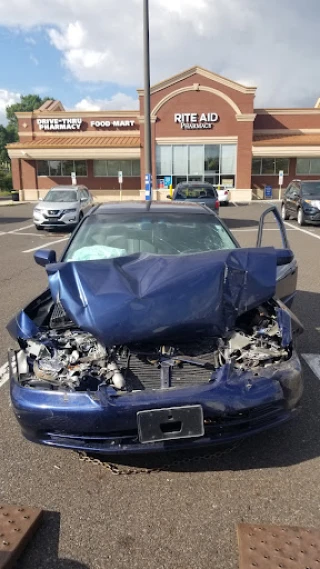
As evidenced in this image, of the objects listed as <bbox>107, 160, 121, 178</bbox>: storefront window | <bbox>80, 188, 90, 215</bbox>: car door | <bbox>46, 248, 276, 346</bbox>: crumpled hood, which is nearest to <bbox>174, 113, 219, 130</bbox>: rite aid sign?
<bbox>107, 160, 121, 178</bbox>: storefront window

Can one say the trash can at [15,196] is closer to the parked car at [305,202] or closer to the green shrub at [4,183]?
the green shrub at [4,183]

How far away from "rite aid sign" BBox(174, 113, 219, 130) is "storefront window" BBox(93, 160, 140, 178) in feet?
15.0

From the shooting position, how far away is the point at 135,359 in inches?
110

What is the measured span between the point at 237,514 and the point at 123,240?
2.59 metres

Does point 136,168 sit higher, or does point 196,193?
point 136,168

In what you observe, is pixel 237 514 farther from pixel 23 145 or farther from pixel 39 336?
pixel 23 145

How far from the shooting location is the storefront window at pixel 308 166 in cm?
3259

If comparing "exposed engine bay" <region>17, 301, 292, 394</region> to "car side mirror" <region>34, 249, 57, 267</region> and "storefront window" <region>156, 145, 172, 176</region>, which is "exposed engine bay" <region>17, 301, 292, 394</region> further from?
"storefront window" <region>156, 145, 172, 176</region>

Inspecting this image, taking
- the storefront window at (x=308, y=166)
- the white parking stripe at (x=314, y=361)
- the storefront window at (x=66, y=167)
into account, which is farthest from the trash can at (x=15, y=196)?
the white parking stripe at (x=314, y=361)

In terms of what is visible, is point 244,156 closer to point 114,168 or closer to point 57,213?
point 114,168

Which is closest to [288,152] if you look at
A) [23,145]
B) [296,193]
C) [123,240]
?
[296,193]

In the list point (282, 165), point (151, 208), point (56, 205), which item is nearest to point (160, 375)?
point (151, 208)

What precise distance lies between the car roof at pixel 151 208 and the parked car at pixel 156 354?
3.78ft

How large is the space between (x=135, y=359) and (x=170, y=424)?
52 centimetres
